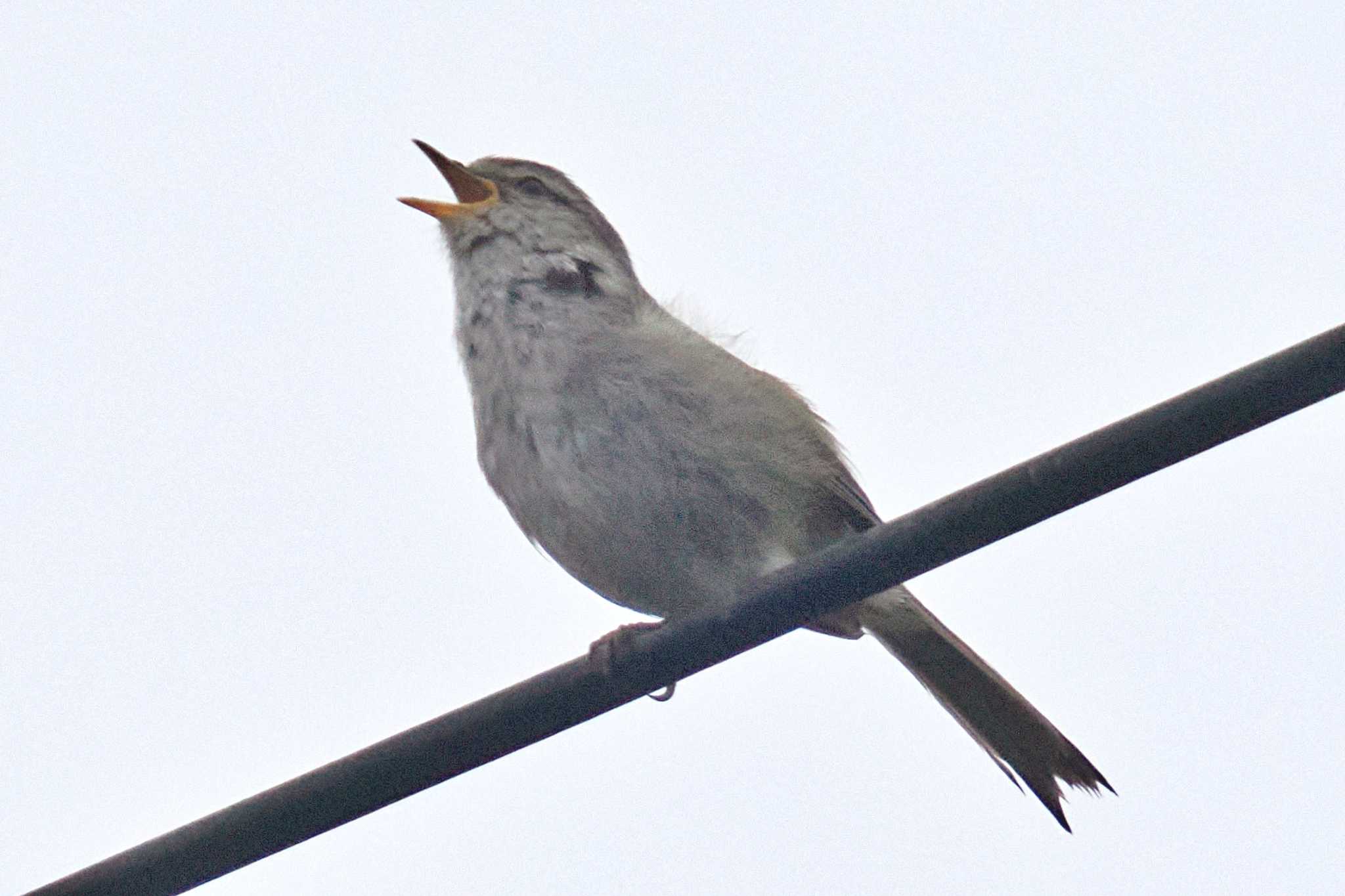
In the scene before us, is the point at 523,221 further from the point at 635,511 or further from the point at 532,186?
the point at 635,511

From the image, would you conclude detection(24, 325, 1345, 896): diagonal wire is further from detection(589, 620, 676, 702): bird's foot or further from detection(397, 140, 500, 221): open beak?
detection(397, 140, 500, 221): open beak

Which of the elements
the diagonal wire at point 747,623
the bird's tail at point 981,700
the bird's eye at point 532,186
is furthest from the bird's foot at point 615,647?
the bird's eye at point 532,186

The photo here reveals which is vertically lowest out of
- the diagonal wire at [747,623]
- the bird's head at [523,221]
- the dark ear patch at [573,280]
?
the diagonal wire at [747,623]

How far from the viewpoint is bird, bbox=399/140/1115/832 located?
5.79 meters

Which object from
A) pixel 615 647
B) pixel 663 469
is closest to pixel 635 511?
pixel 663 469

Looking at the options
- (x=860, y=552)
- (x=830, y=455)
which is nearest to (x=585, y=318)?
(x=830, y=455)

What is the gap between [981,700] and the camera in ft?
19.4

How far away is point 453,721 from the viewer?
12.3 feet

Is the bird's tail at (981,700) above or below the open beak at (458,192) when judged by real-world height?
below

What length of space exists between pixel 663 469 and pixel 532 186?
6.11ft

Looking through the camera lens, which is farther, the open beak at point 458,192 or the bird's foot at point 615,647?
the open beak at point 458,192

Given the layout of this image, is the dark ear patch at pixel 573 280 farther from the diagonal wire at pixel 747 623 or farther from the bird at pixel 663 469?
the diagonal wire at pixel 747 623

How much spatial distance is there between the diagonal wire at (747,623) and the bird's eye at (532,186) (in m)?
3.45

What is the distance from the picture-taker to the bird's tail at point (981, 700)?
545cm
